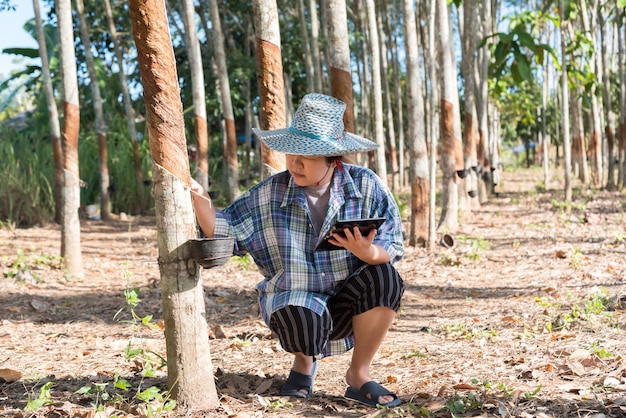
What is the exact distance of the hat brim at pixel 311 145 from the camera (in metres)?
3.11

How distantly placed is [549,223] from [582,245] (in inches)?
88.5

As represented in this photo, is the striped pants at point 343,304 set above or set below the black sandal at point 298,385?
above

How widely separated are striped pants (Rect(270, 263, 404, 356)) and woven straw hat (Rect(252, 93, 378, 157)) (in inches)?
21.3

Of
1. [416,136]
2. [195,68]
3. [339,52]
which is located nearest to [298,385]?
[339,52]

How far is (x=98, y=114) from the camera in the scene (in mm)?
12352

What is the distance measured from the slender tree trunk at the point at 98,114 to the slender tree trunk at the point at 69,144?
5150 mm

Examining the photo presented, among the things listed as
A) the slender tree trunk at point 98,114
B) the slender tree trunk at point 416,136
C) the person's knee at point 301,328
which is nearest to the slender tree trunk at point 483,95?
the slender tree trunk at point 416,136

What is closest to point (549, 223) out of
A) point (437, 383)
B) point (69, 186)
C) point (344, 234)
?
point (69, 186)

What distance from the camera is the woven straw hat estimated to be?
3135 millimetres

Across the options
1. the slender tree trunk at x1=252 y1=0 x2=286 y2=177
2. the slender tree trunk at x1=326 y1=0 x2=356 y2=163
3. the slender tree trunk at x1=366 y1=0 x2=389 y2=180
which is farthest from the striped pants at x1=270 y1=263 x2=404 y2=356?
the slender tree trunk at x1=366 y1=0 x2=389 y2=180

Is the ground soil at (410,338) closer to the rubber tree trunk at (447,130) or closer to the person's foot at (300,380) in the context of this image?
the person's foot at (300,380)

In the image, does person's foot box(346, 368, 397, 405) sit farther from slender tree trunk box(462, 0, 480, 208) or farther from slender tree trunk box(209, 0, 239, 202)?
slender tree trunk box(462, 0, 480, 208)

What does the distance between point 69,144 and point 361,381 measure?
4944 millimetres

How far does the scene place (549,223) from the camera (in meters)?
10.2
